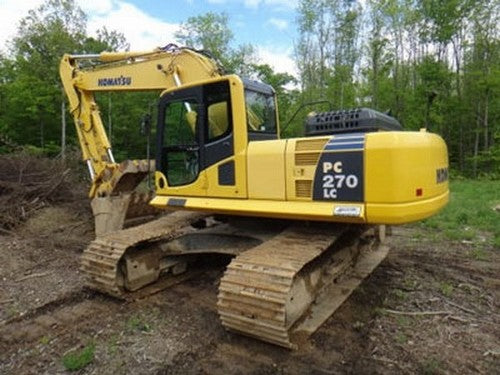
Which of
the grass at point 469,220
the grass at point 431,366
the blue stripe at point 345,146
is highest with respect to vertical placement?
the blue stripe at point 345,146

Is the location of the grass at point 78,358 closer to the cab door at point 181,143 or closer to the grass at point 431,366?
the cab door at point 181,143

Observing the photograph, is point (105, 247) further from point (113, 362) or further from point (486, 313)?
point (486, 313)

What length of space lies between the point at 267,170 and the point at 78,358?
245cm

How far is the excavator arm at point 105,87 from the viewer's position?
254 inches

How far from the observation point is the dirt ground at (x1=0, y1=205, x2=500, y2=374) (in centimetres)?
354

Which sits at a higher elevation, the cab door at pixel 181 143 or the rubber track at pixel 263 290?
the cab door at pixel 181 143

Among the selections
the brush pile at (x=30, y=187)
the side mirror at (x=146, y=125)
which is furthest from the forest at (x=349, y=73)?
the side mirror at (x=146, y=125)

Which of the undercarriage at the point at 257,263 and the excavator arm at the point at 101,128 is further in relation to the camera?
the excavator arm at the point at 101,128

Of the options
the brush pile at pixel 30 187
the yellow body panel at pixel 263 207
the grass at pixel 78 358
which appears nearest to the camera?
the grass at pixel 78 358

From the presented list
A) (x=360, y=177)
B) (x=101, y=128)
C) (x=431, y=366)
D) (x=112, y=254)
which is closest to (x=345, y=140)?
(x=360, y=177)

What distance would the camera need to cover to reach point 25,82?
62.2 ft

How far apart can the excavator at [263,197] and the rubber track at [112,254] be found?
16 mm

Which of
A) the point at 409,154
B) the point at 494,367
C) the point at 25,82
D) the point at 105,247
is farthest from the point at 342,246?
the point at 25,82

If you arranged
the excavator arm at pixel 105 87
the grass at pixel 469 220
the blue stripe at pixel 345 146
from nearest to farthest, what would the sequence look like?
the blue stripe at pixel 345 146 → the excavator arm at pixel 105 87 → the grass at pixel 469 220
